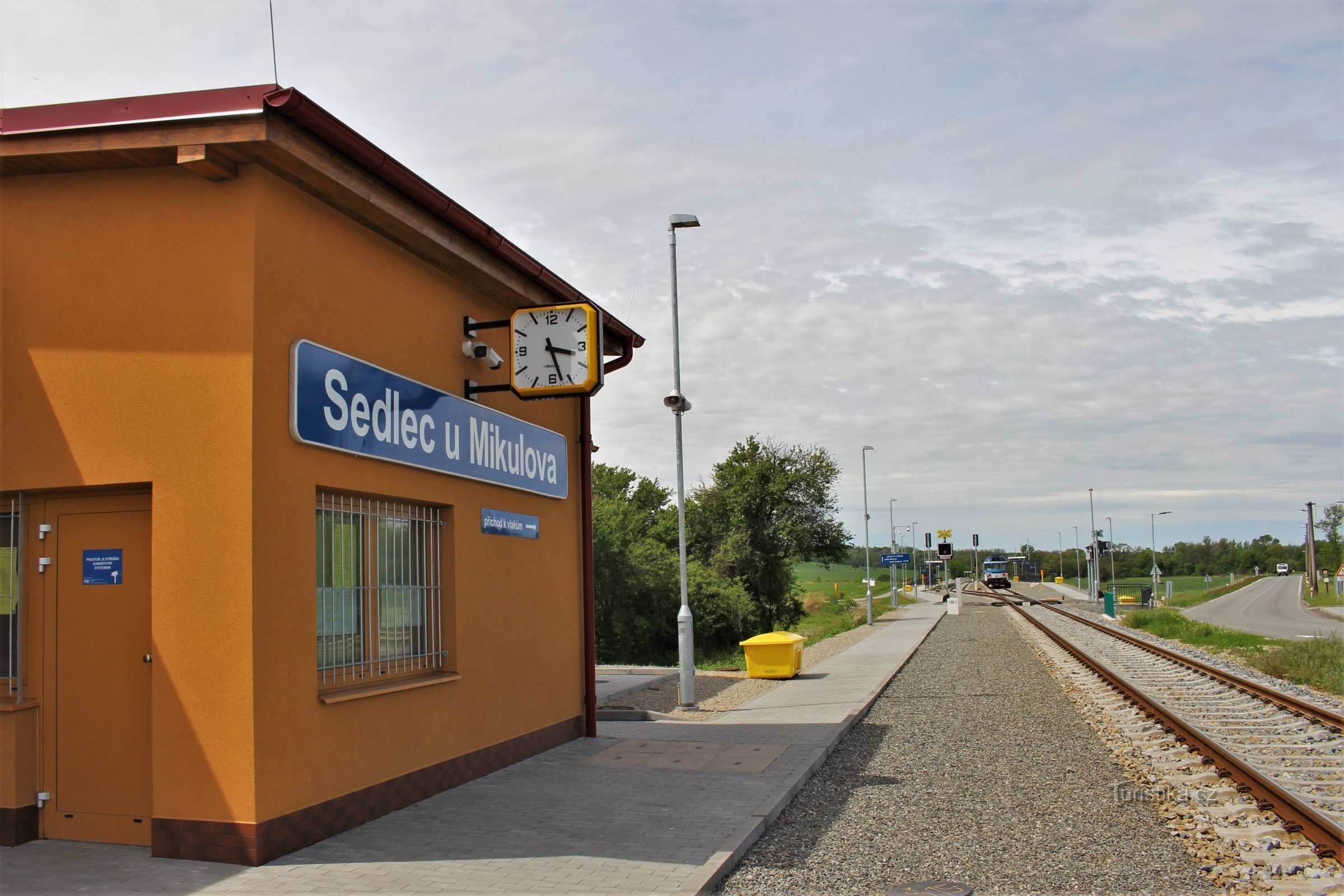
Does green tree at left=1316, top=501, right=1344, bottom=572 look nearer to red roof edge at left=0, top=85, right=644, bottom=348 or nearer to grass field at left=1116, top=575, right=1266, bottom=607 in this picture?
grass field at left=1116, top=575, right=1266, bottom=607

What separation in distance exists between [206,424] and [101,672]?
1.78m

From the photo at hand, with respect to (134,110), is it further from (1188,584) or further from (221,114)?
(1188,584)

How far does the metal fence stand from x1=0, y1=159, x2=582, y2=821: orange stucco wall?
167 millimetres

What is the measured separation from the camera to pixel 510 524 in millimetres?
9484

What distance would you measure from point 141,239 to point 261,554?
221cm

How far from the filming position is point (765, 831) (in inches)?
276

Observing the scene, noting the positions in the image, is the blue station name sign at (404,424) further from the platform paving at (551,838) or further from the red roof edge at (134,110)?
the platform paving at (551,838)

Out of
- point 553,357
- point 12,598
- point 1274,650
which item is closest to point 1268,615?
point 1274,650

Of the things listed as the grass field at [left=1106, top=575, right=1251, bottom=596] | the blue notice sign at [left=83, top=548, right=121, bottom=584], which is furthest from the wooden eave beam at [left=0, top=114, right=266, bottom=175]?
the grass field at [left=1106, top=575, right=1251, bottom=596]

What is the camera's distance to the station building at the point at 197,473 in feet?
19.5

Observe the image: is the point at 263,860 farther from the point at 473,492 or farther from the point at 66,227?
the point at 66,227

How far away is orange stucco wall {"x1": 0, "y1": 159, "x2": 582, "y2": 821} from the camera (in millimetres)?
5941

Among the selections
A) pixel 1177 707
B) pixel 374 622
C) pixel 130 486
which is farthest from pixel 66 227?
pixel 1177 707

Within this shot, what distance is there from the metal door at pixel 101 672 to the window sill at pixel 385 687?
111 centimetres
